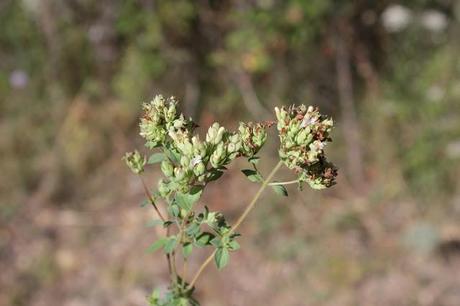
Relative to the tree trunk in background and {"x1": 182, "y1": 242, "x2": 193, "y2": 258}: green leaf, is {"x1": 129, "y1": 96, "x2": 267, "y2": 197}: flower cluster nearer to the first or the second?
{"x1": 182, "y1": 242, "x2": 193, "y2": 258}: green leaf

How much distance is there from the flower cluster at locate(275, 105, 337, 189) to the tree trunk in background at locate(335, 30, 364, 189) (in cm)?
348

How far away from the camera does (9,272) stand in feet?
15.2

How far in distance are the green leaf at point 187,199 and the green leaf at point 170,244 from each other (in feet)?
0.60

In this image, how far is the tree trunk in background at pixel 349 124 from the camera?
502 centimetres

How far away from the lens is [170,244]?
1.75 metres

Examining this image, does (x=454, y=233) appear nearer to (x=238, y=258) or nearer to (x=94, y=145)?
(x=238, y=258)

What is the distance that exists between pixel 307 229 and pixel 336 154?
2.56 feet

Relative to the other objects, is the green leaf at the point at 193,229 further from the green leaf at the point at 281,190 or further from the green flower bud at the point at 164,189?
the green leaf at the point at 281,190

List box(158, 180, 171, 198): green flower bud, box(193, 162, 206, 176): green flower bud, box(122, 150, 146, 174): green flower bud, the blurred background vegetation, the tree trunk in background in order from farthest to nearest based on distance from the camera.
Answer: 1. the tree trunk in background
2. the blurred background vegetation
3. box(122, 150, 146, 174): green flower bud
4. box(158, 180, 171, 198): green flower bud
5. box(193, 162, 206, 176): green flower bud

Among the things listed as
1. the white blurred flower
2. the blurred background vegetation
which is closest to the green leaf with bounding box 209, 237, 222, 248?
the blurred background vegetation

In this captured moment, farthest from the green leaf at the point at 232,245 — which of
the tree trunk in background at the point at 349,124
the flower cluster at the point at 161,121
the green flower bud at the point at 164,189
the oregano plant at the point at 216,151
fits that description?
the tree trunk in background at the point at 349,124

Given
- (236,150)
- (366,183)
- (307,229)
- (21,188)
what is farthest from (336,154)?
(236,150)

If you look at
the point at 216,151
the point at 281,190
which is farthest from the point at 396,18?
the point at 216,151

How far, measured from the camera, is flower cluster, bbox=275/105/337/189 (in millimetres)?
1562
